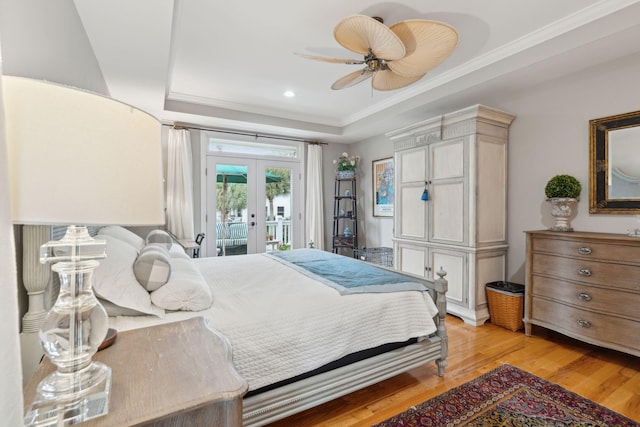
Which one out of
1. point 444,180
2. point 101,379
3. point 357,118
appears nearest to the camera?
point 101,379

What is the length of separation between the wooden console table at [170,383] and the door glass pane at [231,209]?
150 inches

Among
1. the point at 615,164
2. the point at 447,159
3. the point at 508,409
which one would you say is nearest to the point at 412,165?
the point at 447,159

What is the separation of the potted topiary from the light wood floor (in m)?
1.08

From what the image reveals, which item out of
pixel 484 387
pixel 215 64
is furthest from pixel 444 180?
pixel 215 64

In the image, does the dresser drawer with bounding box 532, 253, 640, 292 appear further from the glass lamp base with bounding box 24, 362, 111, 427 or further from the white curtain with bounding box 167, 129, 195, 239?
the white curtain with bounding box 167, 129, 195, 239

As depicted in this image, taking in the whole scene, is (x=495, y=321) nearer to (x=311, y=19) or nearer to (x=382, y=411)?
(x=382, y=411)

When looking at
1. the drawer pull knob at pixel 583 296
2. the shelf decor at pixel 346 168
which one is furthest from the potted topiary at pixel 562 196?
the shelf decor at pixel 346 168

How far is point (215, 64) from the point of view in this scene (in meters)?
3.05

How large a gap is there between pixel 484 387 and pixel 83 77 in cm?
345

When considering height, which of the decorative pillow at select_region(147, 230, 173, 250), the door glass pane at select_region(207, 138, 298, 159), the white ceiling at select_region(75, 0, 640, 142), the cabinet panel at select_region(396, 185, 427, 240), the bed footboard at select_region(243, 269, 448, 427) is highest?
the white ceiling at select_region(75, 0, 640, 142)

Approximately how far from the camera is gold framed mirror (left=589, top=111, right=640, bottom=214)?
241 cm

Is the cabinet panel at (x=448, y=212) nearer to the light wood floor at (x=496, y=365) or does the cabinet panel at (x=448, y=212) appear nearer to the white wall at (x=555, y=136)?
the white wall at (x=555, y=136)

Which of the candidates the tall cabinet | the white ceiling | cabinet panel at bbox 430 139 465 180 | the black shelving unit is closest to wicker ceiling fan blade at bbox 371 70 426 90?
the white ceiling

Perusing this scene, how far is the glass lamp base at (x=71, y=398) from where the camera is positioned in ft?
2.05
